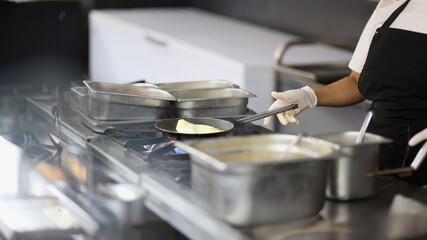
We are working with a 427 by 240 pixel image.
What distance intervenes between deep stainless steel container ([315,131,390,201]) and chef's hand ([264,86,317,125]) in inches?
26.1

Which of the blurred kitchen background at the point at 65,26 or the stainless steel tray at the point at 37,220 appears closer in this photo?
the stainless steel tray at the point at 37,220

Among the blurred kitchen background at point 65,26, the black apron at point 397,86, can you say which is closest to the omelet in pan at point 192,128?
the black apron at point 397,86

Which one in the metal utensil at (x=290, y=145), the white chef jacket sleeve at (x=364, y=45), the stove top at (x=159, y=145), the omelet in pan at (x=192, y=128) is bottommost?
the stove top at (x=159, y=145)

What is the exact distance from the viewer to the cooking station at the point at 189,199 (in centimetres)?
158

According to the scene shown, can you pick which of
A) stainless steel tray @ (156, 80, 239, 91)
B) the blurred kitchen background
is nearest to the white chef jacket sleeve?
stainless steel tray @ (156, 80, 239, 91)

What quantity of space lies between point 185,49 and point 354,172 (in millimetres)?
3142

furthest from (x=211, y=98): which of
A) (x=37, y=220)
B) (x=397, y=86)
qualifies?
(x=37, y=220)

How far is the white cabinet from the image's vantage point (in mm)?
4227

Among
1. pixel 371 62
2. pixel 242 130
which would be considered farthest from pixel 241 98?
pixel 371 62

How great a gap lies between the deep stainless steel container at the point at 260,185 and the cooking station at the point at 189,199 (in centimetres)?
2

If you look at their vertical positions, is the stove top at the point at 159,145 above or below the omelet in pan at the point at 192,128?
below

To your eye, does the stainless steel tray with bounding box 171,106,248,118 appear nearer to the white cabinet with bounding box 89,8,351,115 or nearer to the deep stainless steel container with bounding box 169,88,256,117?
the deep stainless steel container with bounding box 169,88,256,117

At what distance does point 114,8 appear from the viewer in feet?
21.4

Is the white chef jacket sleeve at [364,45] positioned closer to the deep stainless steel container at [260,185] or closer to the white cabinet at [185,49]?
the white cabinet at [185,49]
